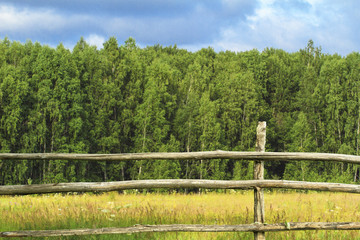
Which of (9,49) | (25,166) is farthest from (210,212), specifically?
(9,49)

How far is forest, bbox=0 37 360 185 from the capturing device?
31.6 meters

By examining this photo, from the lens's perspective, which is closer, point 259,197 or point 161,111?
point 259,197

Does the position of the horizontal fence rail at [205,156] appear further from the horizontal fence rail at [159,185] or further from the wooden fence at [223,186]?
the horizontal fence rail at [159,185]

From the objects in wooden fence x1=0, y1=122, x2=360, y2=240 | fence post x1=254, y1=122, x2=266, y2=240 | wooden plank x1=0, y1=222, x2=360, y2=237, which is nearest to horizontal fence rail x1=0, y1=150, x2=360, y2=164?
wooden fence x1=0, y1=122, x2=360, y2=240

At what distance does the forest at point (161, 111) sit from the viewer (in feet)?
104

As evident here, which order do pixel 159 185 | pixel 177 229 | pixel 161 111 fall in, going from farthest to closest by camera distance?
pixel 161 111
pixel 159 185
pixel 177 229

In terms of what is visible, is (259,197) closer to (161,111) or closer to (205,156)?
(205,156)

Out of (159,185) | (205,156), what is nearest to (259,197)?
(205,156)

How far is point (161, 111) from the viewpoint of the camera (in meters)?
34.1

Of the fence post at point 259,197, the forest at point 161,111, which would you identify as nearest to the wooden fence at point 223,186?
the fence post at point 259,197

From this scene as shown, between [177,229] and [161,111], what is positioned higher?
[161,111]

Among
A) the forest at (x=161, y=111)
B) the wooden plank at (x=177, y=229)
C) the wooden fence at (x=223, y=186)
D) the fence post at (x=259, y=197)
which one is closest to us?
the wooden plank at (x=177, y=229)

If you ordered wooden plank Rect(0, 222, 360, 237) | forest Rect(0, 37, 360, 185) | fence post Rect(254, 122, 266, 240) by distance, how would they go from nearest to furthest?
wooden plank Rect(0, 222, 360, 237) < fence post Rect(254, 122, 266, 240) < forest Rect(0, 37, 360, 185)

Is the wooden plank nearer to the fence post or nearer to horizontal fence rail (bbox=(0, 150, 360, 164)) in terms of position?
the fence post
